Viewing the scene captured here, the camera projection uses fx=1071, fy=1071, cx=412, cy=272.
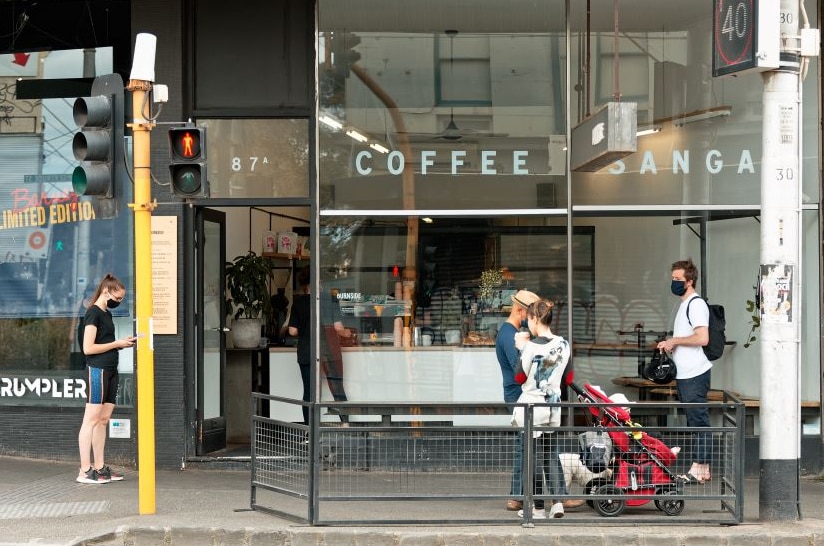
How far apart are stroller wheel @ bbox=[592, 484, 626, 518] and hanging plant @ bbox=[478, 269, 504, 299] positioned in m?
3.07

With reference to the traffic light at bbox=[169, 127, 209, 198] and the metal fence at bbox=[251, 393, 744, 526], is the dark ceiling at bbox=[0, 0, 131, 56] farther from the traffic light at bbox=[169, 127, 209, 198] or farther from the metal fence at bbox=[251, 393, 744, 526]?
the metal fence at bbox=[251, 393, 744, 526]

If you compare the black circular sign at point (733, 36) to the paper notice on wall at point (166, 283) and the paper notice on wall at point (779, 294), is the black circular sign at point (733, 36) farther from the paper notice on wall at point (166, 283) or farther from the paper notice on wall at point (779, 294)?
the paper notice on wall at point (166, 283)

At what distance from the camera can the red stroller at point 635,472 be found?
802 centimetres

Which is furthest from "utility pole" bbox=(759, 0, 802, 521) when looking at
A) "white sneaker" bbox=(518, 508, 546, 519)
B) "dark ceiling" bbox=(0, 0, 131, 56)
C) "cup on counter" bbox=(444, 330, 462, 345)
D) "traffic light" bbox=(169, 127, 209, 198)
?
"dark ceiling" bbox=(0, 0, 131, 56)

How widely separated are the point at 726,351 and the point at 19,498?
689 cm

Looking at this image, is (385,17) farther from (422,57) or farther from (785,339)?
(785,339)

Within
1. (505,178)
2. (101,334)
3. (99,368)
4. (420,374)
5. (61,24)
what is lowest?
(420,374)

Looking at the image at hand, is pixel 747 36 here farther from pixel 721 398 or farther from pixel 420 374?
pixel 420 374

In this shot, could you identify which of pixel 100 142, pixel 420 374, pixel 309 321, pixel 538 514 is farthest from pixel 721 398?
pixel 100 142

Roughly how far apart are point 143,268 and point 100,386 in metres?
2.00

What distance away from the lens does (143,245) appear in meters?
8.22

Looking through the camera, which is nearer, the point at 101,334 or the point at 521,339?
the point at 521,339

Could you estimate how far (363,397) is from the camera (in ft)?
35.8

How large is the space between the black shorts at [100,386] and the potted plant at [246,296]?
247cm
